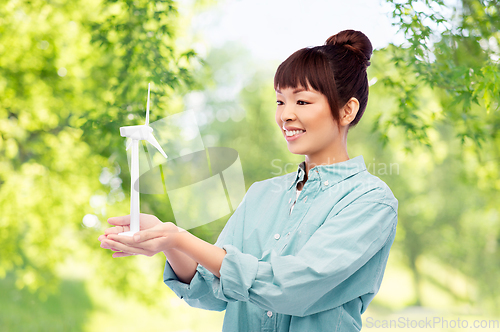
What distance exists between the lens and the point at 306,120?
107cm

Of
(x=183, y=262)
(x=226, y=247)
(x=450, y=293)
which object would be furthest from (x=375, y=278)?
(x=450, y=293)

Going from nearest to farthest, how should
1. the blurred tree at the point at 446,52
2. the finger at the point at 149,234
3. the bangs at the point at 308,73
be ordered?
1. the finger at the point at 149,234
2. the bangs at the point at 308,73
3. the blurred tree at the point at 446,52

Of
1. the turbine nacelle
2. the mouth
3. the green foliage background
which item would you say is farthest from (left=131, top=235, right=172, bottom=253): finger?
the green foliage background

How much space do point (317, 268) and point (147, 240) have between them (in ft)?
1.19

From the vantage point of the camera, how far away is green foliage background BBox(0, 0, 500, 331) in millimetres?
2602

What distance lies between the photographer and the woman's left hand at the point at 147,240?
81 centimetres

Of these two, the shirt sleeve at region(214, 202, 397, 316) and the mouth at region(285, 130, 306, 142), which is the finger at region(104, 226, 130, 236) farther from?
the mouth at region(285, 130, 306, 142)

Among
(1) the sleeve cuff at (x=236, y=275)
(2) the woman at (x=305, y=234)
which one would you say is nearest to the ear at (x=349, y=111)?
(2) the woman at (x=305, y=234)

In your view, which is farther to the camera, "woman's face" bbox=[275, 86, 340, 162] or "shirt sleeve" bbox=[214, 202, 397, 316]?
"woman's face" bbox=[275, 86, 340, 162]

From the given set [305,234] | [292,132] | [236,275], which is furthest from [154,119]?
[236,275]

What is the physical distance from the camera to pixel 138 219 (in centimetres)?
87

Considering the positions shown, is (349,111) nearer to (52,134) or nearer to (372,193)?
(372,193)

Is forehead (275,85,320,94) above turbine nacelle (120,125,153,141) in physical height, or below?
above

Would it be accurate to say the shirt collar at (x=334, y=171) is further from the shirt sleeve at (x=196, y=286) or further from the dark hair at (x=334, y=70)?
the shirt sleeve at (x=196, y=286)
